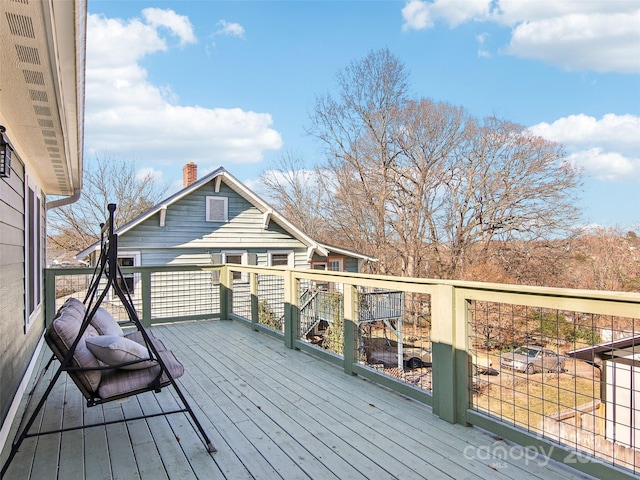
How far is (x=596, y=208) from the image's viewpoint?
1541cm

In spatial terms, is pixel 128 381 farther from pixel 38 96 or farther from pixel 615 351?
pixel 615 351

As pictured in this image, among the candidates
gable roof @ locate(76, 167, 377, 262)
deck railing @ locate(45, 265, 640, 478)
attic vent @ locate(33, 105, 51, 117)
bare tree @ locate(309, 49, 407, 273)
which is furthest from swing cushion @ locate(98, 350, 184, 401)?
bare tree @ locate(309, 49, 407, 273)

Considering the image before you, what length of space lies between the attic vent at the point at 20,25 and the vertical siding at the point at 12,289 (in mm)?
1194

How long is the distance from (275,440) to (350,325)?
54.3 inches

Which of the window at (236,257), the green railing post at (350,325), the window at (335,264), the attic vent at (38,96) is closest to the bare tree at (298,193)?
the window at (335,264)

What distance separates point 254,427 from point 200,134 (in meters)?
19.0

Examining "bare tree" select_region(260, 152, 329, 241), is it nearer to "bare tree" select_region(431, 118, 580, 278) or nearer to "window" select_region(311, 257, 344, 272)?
"window" select_region(311, 257, 344, 272)

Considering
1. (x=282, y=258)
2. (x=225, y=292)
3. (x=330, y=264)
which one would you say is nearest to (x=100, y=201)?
(x=282, y=258)

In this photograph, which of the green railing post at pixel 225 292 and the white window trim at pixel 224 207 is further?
the white window trim at pixel 224 207

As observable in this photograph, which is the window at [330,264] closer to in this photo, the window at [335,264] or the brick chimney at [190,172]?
the window at [335,264]

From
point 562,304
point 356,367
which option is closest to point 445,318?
point 562,304

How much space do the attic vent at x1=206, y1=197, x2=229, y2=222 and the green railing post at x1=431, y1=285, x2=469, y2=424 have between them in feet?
30.8

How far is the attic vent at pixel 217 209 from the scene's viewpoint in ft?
37.3

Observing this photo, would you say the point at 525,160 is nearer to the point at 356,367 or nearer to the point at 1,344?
the point at 356,367
